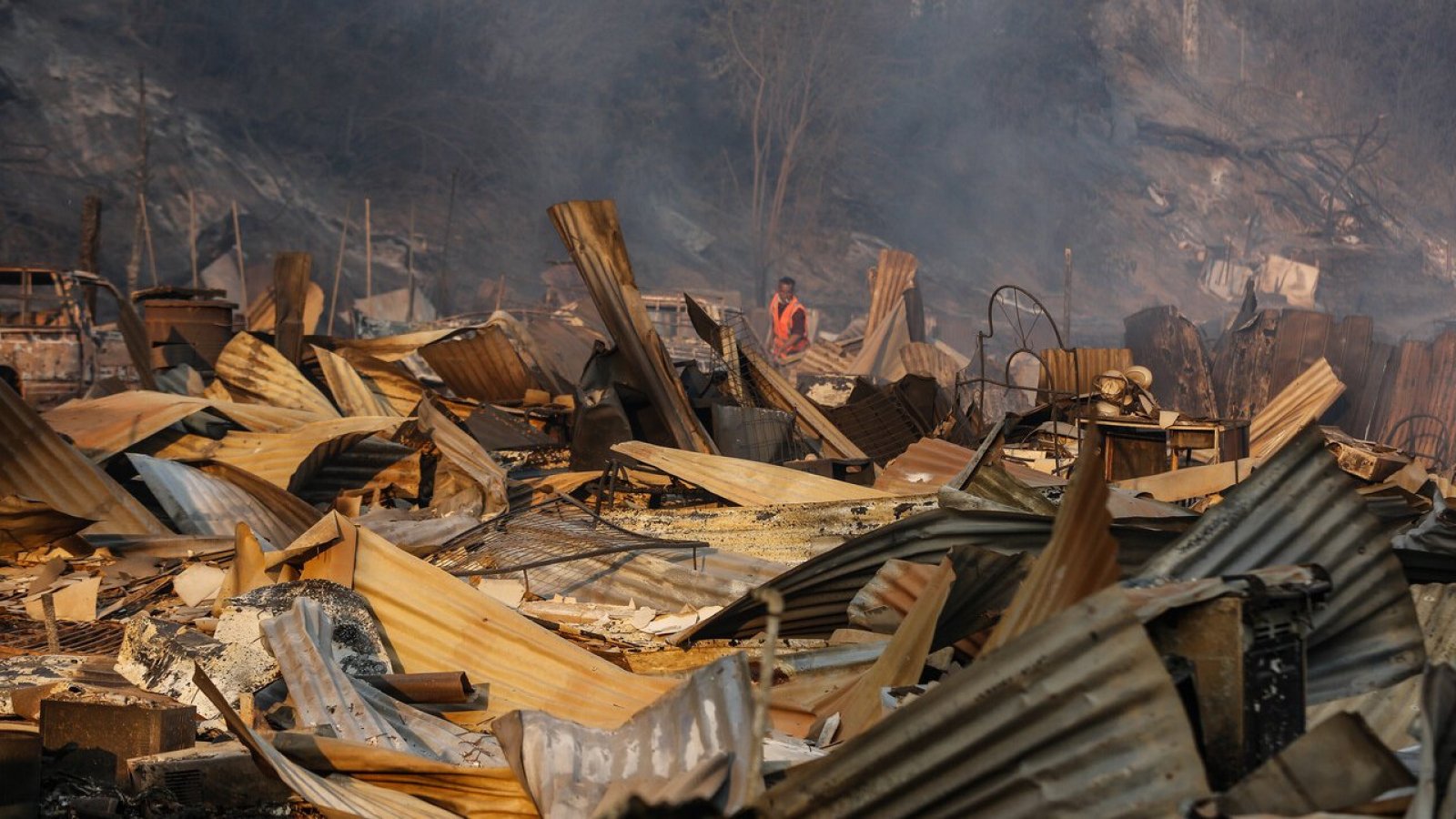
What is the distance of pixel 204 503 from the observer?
6.28 m

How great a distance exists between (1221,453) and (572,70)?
1140 inches

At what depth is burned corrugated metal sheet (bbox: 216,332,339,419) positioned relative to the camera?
8.59 metres

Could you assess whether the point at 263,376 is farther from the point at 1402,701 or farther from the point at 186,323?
the point at 1402,701

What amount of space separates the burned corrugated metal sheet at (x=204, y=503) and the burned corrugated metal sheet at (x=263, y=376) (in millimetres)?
2118

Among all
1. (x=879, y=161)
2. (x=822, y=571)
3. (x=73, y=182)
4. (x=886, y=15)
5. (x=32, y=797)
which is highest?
(x=886, y=15)

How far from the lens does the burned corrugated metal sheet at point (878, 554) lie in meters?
3.71

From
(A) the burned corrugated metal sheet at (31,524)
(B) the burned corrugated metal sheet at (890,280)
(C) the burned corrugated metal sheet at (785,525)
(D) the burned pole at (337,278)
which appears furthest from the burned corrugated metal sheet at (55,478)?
(B) the burned corrugated metal sheet at (890,280)

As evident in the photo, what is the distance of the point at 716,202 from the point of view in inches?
1401

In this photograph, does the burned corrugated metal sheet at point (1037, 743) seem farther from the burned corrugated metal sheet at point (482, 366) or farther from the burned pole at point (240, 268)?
the burned pole at point (240, 268)

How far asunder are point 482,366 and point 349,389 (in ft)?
3.60

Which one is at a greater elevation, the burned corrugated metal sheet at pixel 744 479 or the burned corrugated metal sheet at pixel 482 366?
the burned corrugated metal sheet at pixel 482 366

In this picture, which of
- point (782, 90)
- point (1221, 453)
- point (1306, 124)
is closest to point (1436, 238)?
point (1306, 124)

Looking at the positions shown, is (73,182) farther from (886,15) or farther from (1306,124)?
(1306,124)

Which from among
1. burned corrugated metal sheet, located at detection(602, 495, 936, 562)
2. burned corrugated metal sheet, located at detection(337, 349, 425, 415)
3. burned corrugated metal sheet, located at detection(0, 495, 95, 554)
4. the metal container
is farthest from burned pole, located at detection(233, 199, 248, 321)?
burned corrugated metal sheet, located at detection(602, 495, 936, 562)
